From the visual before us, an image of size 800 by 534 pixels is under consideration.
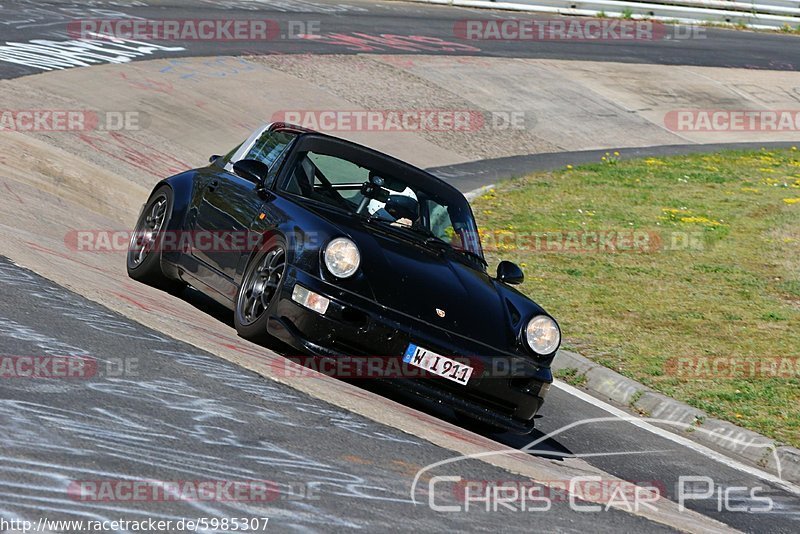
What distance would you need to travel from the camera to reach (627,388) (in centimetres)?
912

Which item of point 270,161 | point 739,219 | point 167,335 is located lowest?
point 739,219

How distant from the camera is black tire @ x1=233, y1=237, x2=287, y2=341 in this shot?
24.5 ft

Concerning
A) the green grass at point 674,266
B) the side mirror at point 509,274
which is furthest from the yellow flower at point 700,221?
the side mirror at point 509,274

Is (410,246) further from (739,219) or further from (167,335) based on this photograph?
(739,219)

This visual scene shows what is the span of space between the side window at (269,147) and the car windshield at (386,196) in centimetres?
27

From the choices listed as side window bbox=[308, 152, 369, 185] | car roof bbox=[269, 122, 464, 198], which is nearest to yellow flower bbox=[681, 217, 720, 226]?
car roof bbox=[269, 122, 464, 198]

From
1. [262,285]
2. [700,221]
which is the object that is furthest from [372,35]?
[262,285]

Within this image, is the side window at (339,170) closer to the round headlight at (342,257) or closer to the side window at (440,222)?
the side window at (440,222)

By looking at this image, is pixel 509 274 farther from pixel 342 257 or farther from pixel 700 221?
pixel 700 221

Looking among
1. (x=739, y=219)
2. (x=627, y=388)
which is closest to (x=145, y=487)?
(x=627, y=388)

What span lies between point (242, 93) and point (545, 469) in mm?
13765

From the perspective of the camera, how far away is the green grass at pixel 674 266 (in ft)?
31.1

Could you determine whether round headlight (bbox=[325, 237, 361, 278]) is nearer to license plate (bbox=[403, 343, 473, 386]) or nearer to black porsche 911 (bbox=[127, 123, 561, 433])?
black porsche 911 (bbox=[127, 123, 561, 433])

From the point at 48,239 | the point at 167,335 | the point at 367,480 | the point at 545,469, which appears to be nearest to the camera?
the point at 367,480
